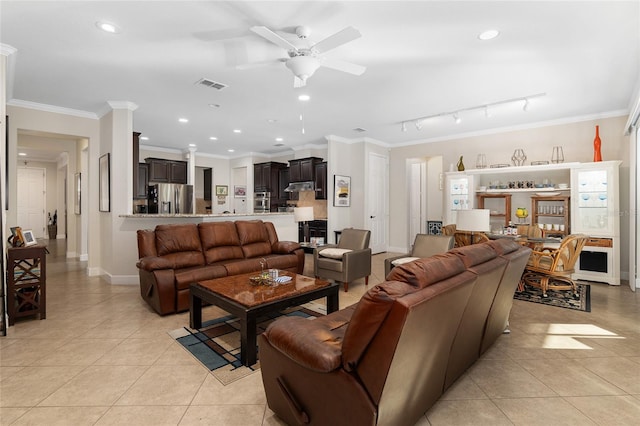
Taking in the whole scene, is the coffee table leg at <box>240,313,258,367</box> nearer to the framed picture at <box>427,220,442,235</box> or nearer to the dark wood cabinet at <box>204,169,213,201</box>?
the framed picture at <box>427,220,442,235</box>

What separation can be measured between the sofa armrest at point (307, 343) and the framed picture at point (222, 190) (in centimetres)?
848

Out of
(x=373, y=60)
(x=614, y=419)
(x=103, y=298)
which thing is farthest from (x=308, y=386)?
(x=103, y=298)

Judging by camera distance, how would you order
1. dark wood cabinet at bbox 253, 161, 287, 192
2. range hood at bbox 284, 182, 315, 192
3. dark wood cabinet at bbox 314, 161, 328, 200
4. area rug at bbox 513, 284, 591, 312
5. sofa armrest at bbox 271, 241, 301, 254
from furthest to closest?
dark wood cabinet at bbox 253, 161, 287, 192 → range hood at bbox 284, 182, 315, 192 → dark wood cabinet at bbox 314, 161, 328, 200 → sofa armrest at bbox 271, 241, 301, 254 → area rug at bbox 513, 284, 591, 312

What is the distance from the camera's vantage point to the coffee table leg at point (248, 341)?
2422 millimetres

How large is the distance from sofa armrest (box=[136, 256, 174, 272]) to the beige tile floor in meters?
0.53

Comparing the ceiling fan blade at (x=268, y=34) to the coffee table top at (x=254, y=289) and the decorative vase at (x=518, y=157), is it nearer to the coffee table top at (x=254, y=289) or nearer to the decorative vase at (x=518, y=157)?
the coffee table top at (x=254, y=289)

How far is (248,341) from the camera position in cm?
243

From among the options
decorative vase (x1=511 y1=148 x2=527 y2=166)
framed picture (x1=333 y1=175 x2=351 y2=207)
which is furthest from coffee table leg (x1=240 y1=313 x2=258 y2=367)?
decorative vase (x1=511 y1=148 x2=527 y2=166)

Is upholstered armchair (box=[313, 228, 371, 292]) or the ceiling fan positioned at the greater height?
the ceiling fan

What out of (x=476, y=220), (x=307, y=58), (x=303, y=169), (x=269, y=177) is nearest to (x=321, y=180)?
(x=303, y=169)

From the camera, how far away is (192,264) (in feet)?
13.0

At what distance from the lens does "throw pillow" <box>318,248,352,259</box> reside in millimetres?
4582

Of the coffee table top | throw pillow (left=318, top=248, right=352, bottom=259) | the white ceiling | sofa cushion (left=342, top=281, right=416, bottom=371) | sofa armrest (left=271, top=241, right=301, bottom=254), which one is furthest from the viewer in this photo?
sofa armrest (left=271, top=241, right=301, bottom=254)

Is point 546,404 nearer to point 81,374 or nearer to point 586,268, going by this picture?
point 81,374
